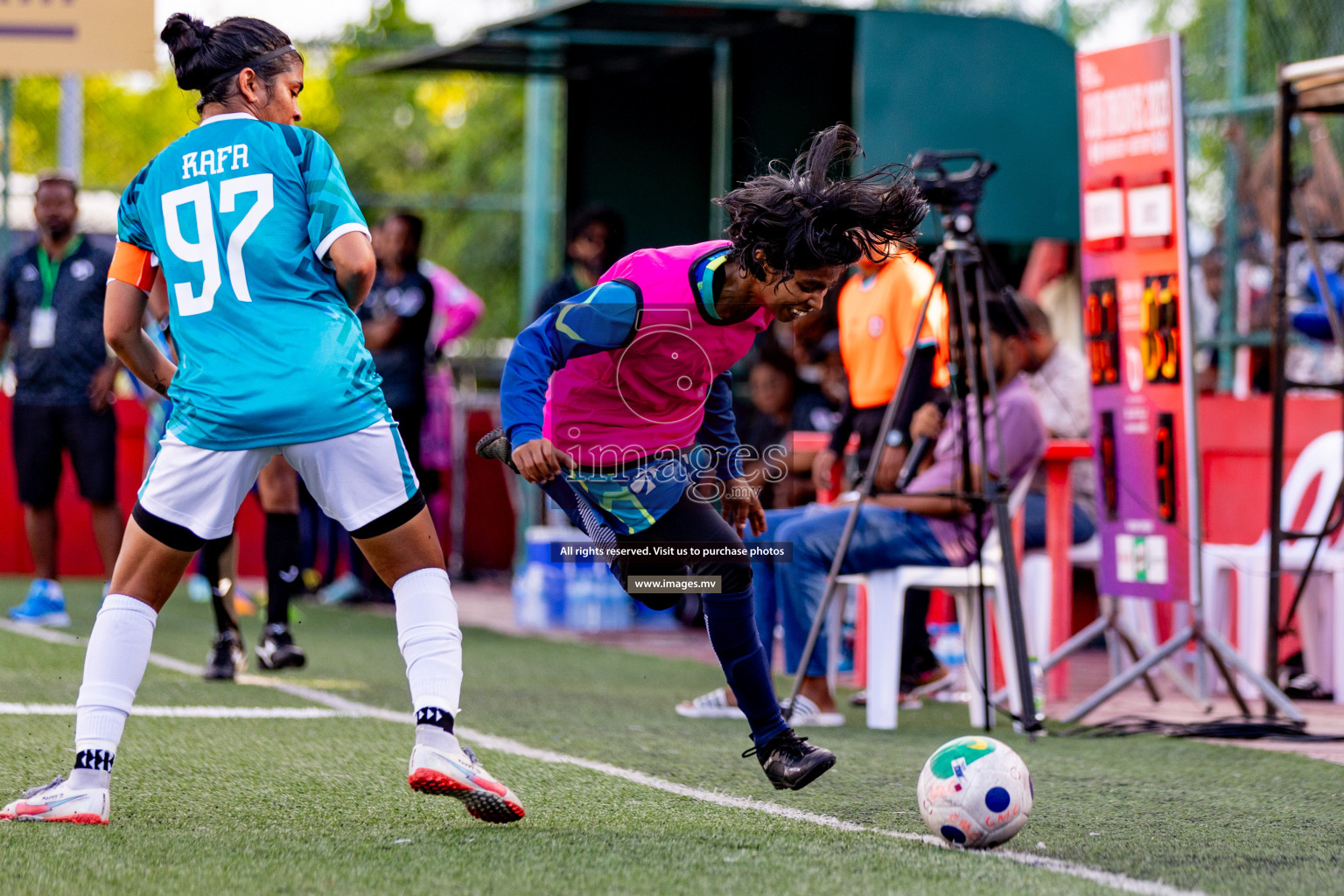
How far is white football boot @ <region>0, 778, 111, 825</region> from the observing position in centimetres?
389

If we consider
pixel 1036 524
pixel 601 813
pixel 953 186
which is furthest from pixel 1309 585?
pixel 601 813

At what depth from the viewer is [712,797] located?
181 inches

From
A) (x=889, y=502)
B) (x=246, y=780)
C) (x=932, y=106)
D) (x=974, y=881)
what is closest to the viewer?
(x=974, y=881)

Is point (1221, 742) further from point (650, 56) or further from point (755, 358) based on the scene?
point (650, 56)

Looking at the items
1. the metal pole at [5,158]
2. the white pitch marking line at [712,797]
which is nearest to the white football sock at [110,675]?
the white pitch marking line at [712,797]

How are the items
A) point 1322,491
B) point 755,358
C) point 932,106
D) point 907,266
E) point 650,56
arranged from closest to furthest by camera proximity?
point 907,266, point 1322,491, point 932,106, point 755,358, point 650,56

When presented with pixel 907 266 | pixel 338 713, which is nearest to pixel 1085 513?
pixel 907 266

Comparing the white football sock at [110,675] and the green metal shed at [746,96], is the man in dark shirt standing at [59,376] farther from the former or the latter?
the white football sock at [110,675]

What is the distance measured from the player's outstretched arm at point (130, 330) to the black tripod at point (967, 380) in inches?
108

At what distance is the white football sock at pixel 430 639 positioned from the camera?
3.99 meters

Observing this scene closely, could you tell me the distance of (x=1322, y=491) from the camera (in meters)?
7.85

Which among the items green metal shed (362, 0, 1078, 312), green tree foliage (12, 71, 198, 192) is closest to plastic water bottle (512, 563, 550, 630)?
green metal shed (362, 0, 1078, 312)

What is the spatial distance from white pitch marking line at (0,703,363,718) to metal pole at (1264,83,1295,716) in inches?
143

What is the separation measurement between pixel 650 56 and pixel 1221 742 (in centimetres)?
702
